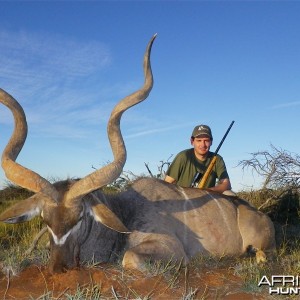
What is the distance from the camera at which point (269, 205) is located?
30.3 feet

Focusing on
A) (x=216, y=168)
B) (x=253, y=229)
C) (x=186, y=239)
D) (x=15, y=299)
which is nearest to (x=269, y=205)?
(x=216, y=168)

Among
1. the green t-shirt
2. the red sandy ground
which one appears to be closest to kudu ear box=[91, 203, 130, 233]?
the red sandy ground

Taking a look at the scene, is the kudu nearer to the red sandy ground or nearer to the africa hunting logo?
the red sandy ground

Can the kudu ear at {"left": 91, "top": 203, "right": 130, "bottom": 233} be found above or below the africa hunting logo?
above

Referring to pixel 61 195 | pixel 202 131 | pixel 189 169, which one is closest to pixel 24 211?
pixel 61 195

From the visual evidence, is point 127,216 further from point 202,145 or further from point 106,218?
point 202,145

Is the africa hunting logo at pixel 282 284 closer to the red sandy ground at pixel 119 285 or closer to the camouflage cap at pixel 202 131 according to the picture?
the red sandy ground at pixel 119 285

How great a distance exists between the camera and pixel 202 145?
662 cm

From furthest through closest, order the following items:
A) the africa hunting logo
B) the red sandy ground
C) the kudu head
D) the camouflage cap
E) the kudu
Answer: the camouflage cap
the kudu
the kudu head
the africa hunting logo
the red sandy ground

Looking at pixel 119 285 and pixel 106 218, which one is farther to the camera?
pixel 106 218

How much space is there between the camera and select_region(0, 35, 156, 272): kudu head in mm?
3807

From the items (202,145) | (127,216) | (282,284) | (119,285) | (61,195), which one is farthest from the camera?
(202,145)

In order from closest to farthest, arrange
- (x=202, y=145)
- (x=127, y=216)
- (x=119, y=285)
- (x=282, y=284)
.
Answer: (x=119, y=285)
(x=282, y=284)
(x=127, y=216)
(x=202, y=145)

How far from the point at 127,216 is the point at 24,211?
3.74 feet
